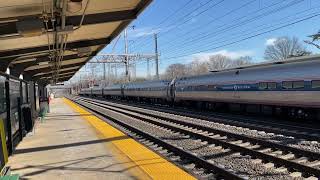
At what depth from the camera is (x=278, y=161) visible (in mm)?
10062

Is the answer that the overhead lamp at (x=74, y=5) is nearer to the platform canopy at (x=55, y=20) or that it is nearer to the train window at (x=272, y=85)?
the platform canopy at (x=55, y=20)

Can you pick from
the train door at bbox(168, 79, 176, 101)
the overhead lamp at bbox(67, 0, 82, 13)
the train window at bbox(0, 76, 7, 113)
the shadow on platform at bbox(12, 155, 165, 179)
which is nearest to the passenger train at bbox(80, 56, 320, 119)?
the train door at bbox(168, 79, 176, 101)

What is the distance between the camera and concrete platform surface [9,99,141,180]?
895 cm

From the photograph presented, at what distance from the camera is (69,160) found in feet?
35.3

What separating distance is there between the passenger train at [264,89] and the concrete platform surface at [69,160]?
869 cm

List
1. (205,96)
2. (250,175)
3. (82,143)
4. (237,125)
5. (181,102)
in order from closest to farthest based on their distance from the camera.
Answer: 1. (250,175)
2. (82,143)
3. (237,125)
4. (205,96)
5. (181,102)

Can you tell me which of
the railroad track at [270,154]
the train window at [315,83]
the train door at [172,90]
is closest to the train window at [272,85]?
the train window at [315,83]

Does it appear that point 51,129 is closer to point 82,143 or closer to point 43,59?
point 43,59

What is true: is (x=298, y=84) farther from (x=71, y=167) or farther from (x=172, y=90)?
(x=172, y=90)

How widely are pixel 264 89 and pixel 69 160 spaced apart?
1387 centimetres

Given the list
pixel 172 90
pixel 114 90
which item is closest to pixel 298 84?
pixel 172 90

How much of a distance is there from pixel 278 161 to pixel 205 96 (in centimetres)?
2136

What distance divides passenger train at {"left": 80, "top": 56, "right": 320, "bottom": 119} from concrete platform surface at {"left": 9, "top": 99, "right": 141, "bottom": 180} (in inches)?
342

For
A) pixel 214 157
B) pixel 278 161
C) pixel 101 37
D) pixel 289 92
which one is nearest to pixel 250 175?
pixel 278 161
